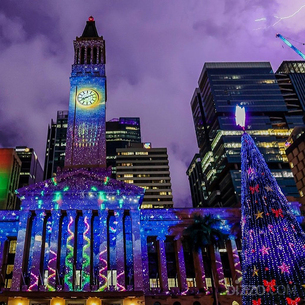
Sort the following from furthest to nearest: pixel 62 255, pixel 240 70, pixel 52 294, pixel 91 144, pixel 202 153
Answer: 1. pixel 202 153
2. pixel 240 70
3. pixel 91 144
4. pixel 62 255
5. pixel 52 294

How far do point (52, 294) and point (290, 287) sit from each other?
2682 cm

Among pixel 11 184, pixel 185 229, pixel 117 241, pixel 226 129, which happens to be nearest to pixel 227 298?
pixel 185 229

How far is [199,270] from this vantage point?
Answer: 4553 cm

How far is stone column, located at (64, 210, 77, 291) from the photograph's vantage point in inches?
1560

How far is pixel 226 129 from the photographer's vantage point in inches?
4914

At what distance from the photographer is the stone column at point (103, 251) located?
40062 mm

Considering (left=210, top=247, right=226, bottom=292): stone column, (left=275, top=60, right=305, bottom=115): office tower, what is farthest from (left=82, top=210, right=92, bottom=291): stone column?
(left=275, top=60, right=305, bottom=115): office tower

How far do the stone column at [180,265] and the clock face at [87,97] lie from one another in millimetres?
30488

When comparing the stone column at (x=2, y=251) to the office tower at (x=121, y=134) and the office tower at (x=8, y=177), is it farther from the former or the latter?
the office tower at (x=121, y=134)

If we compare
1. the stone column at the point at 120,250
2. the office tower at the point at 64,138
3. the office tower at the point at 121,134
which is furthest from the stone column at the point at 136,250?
the office tower at the point at 121,134

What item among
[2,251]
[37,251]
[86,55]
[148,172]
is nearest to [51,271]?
[37,251]

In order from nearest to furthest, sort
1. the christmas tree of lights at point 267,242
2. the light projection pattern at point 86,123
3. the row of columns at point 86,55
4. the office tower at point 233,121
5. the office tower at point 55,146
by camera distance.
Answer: the christmas tree of lights at point 267,242
the light projection pattern at point 86,123
the row of columns at point 86,55
the office tower at point 233,121
the office tower at point 55,146

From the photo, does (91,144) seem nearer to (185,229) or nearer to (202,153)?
(185,229)

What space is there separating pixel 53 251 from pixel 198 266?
817 inches
